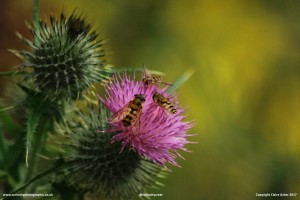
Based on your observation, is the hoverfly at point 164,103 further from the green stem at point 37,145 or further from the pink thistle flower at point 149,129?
the green stem at point 37,145

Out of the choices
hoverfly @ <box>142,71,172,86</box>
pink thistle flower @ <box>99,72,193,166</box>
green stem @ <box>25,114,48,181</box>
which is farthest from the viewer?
green stem @ <box>25,114,48,181</box>

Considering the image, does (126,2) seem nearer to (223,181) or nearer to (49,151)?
(223,181)

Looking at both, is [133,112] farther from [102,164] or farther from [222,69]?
[222,69]

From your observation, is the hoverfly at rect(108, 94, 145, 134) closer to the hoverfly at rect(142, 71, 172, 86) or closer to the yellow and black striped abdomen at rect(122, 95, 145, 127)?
the yellow and black striped abdomen at rect(122, 95, 145, 127)

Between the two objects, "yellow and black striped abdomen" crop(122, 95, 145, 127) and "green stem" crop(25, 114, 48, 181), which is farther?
"green stem" crop(25, 114, 48, 181)

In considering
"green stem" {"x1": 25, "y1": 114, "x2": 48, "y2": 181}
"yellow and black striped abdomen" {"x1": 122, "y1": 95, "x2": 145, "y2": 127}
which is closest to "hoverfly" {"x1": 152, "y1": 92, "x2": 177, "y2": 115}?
"yellow and black striped abdomen" {"x1": 122, "y1": 95, "x2": 145, "y2": 127}

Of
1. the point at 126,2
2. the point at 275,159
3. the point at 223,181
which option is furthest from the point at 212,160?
the point at 126,2
